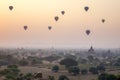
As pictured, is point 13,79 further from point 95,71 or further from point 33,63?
point 33,63

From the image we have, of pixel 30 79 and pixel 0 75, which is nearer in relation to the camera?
pixel 30 79

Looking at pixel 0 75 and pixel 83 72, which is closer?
pixel 0 75

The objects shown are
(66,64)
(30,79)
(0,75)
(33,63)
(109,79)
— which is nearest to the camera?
(109,79)

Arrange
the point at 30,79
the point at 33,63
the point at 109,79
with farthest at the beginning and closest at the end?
1. the point at 33,63
2. the point at 30,79
3. the point at 109,79


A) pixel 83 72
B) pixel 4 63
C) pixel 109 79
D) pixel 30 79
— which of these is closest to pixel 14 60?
pixel 4 63

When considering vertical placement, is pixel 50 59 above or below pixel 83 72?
above

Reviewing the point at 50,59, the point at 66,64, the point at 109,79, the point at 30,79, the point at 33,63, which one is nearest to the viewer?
the point at 109,79

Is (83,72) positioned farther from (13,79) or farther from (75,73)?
(13,79)

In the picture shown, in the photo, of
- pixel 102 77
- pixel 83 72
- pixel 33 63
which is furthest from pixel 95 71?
pixel 33 63

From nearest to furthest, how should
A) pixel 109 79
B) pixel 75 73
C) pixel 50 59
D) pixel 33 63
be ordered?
pixel 109 79 < pixel 75 73 < pixel 33 63 < pixel 50 59
